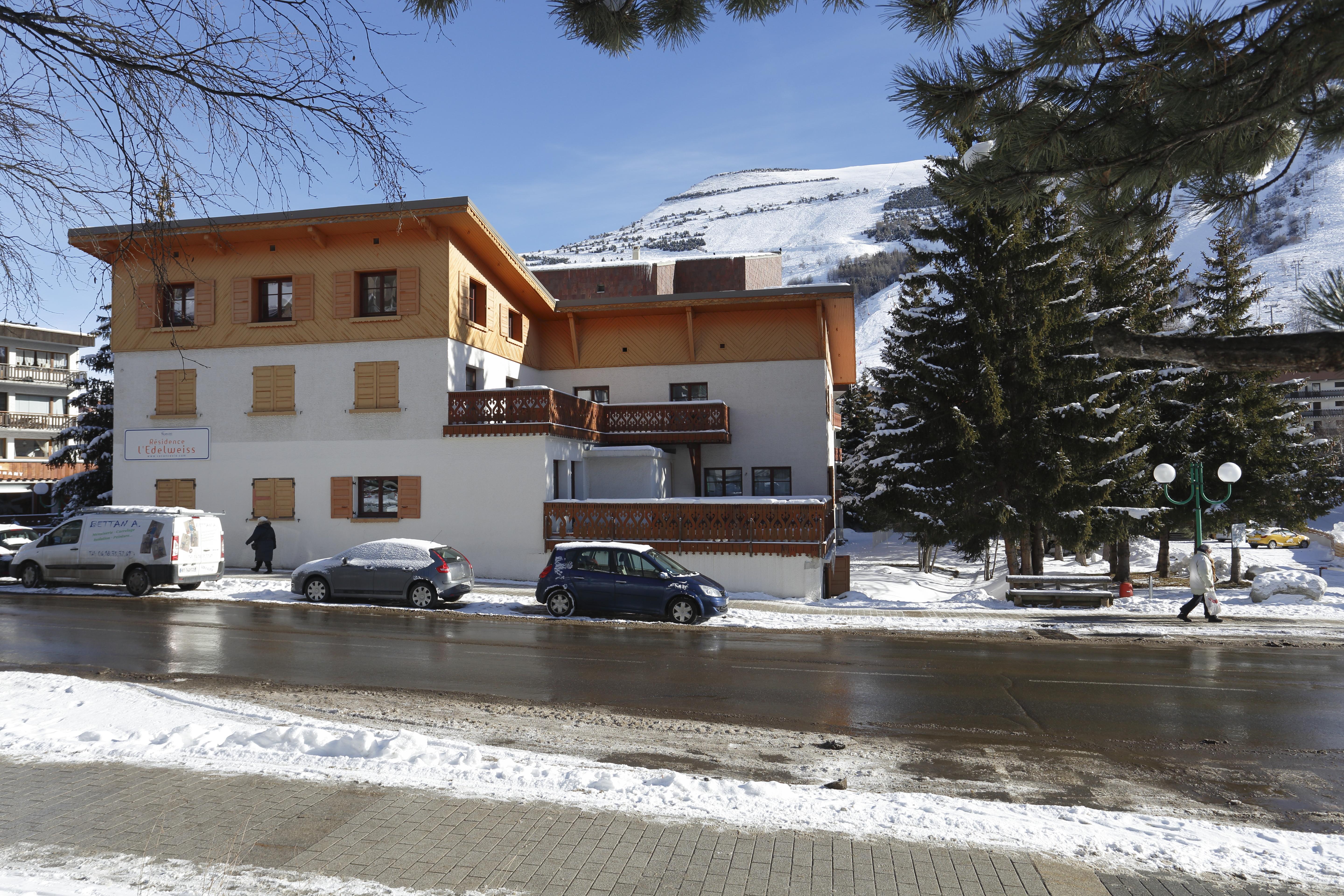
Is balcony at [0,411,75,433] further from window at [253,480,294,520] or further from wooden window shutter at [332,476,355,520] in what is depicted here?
wooden window shutter at [332,476,355,520]

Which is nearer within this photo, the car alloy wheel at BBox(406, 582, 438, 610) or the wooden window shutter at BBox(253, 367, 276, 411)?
the car alloy wheel at BBox(406, 582, 438, 610)

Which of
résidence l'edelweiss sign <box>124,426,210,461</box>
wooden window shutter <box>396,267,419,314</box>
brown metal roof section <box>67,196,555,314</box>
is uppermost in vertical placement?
brown metal roof section <box>67,196,555,314</box>

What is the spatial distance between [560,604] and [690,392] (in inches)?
563

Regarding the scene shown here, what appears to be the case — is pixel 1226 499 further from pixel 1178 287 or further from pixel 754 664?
pixel 754 664

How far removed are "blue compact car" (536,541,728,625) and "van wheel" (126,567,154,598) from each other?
10.1 meters

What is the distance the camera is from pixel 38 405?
58594 millimetres

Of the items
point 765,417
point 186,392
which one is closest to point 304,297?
point 186,392

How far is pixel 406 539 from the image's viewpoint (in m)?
20.6

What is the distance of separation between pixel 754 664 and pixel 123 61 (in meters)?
10.6

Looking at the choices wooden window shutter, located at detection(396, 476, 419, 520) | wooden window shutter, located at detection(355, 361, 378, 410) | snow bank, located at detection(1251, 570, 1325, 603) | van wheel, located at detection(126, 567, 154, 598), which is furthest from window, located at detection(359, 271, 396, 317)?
snow bank, located at detection(1251, 570, 1325, 603)

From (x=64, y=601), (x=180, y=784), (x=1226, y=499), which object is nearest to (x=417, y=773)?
(x=180, y=784)

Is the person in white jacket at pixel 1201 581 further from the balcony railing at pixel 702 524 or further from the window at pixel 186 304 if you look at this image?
the window at pixel 186 304

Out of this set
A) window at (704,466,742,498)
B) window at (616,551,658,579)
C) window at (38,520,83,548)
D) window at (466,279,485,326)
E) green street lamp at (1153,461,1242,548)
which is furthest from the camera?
window at (704,466,742,498)

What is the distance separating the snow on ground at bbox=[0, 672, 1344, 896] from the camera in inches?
211
